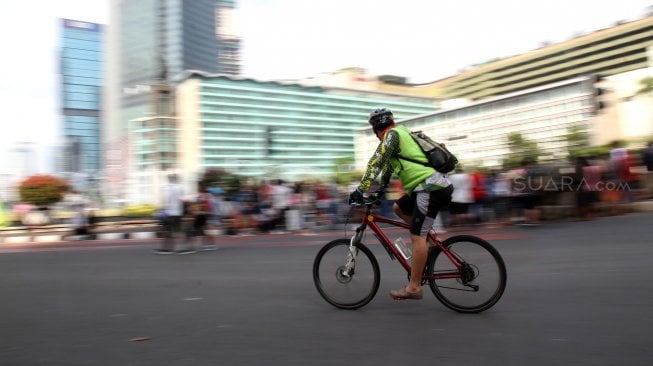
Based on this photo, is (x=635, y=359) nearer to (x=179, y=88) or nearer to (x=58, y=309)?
(x=58, y=309)

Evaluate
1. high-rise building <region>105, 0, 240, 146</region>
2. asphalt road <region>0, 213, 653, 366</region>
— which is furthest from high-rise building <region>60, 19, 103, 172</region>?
asphalt road <region>0, 213, 653, 366</region>

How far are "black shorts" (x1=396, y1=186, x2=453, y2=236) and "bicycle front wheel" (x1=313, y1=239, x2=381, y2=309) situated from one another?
52 cm

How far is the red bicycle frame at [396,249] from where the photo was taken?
4.43m

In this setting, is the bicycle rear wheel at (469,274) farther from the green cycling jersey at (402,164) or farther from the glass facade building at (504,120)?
the glass facade building at (504,120)

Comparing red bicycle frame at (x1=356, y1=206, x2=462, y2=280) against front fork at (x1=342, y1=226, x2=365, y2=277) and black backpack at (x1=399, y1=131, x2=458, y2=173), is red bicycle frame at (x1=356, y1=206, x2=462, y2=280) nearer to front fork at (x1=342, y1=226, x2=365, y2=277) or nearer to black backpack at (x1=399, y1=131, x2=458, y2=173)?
front fork at (x1=342, y1=226, x2=365, y2=277)

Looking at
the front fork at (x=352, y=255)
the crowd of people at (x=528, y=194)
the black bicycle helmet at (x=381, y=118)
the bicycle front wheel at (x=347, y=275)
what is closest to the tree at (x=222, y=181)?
the crowd of people at (x=528, y=194)

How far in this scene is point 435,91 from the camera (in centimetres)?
17162

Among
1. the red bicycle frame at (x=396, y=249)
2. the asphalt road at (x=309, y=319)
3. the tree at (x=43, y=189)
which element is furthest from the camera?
the tree at (x=43, y=189)

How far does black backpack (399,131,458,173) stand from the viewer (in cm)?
436

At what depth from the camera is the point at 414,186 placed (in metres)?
4.47

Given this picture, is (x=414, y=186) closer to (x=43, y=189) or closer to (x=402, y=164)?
(x=402, y=164)

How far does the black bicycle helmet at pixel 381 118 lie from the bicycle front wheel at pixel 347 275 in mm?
1063

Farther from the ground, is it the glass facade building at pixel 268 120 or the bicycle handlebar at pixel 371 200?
the glass facade building at pixel 268 120

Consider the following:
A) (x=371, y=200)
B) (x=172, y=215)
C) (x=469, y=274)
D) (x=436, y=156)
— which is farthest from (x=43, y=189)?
(x=469, y=274)
